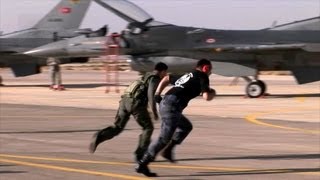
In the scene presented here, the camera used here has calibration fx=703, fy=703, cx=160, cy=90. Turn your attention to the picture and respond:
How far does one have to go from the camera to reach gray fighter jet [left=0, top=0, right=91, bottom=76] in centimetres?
3725

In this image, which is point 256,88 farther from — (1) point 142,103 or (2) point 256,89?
(1) point 142,103

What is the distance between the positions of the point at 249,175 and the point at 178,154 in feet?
8.50

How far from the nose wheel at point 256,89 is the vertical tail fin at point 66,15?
14369 millimetres

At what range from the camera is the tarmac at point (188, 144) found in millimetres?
10023

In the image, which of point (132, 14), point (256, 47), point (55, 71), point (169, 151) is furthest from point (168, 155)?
point (55, 71)

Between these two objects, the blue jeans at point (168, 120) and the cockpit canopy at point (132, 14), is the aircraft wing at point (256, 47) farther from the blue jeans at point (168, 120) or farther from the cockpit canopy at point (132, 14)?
the blue jeans at point (168, 120)

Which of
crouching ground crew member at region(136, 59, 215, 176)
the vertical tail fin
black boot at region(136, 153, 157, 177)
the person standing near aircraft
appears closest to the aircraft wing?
the person standing near aircraft

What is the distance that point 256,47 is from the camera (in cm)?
2758

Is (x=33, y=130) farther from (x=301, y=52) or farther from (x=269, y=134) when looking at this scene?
(x=301, y=52)

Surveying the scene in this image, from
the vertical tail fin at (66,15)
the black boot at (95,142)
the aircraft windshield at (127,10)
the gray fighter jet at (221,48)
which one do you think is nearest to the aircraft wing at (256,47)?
the gray fighter jet at (221,48)

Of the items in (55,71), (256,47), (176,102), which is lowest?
(55,71)

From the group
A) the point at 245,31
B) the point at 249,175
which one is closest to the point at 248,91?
the point at 245,31

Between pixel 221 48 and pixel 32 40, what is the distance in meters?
13.4

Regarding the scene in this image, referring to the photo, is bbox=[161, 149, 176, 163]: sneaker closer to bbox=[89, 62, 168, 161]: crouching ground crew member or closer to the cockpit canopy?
bbox=[89, 62, 168, 161]: crouching ground crew member
